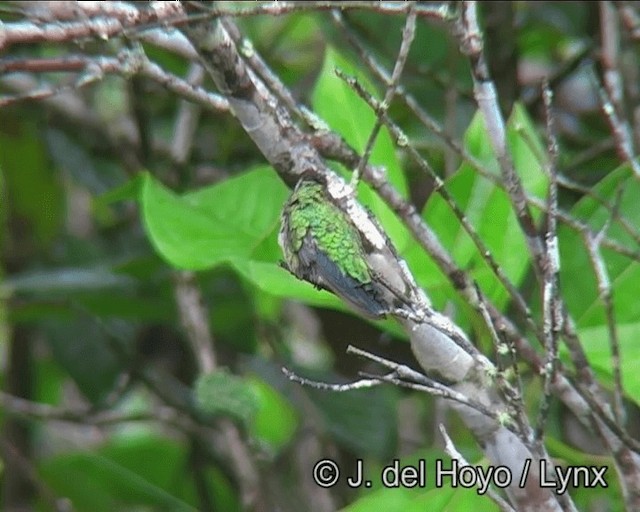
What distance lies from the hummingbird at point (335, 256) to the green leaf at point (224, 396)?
0.54m

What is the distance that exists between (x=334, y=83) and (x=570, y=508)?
567mm

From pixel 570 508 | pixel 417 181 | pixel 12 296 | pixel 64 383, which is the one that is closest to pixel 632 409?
pixel 417 181

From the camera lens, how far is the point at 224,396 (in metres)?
1.29

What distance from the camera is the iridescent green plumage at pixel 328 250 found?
74 centimetres

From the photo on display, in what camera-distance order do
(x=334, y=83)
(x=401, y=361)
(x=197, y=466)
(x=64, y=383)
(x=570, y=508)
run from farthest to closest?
(x=64, y=383) < (x=197, y=466) < (x=401, y=361) < (x=334, y=83) < (x=570, y=508)

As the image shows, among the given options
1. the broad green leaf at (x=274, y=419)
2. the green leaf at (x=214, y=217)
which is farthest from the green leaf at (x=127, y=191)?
the broad green leaf at (x=274, y=419)

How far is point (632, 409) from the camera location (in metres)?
1.34

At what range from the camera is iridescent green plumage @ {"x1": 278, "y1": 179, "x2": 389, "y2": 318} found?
74 cm

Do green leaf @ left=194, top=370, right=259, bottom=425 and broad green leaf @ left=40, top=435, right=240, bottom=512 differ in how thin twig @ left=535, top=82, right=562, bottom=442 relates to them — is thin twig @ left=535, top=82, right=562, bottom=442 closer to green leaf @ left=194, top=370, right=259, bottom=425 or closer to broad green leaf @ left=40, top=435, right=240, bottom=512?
green leaf @ left=194, top=370, right=259, bottom=425

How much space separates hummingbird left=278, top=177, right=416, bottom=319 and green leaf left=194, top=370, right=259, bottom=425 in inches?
21.3

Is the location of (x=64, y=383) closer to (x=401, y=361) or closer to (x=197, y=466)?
(x=197, y=466)

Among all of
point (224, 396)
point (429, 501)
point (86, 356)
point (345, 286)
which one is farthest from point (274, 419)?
point (345, 286)

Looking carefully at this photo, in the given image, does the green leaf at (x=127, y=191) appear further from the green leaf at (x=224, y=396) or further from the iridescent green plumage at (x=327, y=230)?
the iridescent green plumage at (x=327, y=230)

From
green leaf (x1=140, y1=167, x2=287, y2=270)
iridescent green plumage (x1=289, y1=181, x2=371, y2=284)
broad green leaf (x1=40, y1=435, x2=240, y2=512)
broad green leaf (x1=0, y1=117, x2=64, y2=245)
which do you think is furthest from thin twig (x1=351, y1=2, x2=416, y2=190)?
broad green leaf (x1=0, y1=117, x2=64, y2=245)
